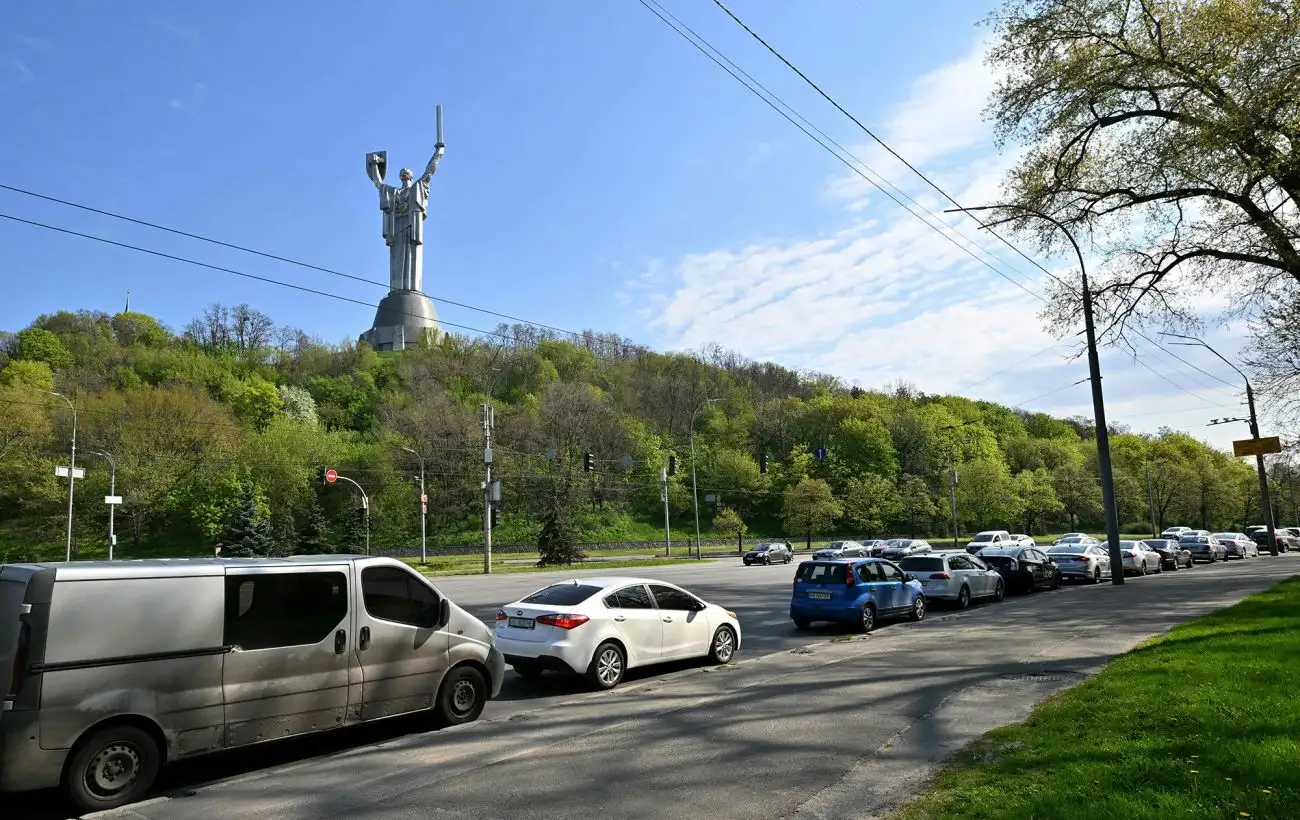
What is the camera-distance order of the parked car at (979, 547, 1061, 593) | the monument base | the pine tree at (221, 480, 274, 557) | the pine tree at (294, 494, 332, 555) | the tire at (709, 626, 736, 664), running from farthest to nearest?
the monument base → the pine tree at (294, 494, 332, 555) → the pine tree at (221, 480, 274, 557) → the parked car at (979, 547, 1061, 593) → the tire at (709, 626, 736, 664)

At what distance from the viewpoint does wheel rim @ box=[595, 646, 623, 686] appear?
35.0 feet

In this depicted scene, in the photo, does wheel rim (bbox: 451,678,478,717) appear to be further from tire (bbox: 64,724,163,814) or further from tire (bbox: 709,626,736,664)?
tire (bbox: 709,626,736,664)

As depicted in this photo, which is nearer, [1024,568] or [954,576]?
[954,576]

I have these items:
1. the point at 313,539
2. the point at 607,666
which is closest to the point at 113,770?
the point at 607,666

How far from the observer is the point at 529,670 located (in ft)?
35.4

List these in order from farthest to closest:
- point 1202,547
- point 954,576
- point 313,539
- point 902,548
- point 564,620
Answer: point 313,539, point 902,548, point 1202,547, point 954,576, point 564,620

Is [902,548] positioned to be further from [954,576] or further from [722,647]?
[722,647]

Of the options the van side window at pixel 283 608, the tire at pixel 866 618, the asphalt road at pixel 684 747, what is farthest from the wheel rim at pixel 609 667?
the tire at pixel 866 618

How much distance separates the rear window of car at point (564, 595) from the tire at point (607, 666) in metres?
0.74

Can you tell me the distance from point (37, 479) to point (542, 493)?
40.6 m

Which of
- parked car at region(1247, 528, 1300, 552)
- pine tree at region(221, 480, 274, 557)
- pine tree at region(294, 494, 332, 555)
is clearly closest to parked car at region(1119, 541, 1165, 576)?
parked car at region(1247, 528, 1300, 552)

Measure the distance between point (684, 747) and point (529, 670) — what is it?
3.98m

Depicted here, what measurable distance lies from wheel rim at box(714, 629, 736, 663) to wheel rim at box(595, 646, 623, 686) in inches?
88.0

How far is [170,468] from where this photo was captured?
64.8m
